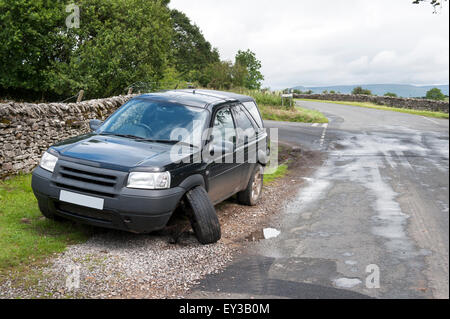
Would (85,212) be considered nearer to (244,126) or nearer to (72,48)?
(244,126)

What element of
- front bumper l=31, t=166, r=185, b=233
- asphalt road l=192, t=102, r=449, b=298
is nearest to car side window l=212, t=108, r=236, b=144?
front bumper l=31, t=166, r=185, b=233

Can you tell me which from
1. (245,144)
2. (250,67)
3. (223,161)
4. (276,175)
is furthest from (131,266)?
(250,67)

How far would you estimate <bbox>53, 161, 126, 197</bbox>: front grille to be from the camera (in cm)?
546

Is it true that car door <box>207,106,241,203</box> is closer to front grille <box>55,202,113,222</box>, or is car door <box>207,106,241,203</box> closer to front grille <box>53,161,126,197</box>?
front grille <box>53,161,126,197</box>

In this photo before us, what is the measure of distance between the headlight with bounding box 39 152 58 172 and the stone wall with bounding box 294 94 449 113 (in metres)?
32.1

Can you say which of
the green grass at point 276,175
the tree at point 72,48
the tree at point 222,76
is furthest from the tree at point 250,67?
the green grass at point 276,175

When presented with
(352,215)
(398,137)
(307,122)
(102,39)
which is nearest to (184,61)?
(307,122)

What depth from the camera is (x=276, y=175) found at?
12.0m

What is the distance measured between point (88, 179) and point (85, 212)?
0.42 metres

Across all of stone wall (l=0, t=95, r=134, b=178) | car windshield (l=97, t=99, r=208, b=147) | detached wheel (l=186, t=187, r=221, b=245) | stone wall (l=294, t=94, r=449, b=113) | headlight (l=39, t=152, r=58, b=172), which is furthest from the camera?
stone wall (l=294, t=94, r=449, b=113)

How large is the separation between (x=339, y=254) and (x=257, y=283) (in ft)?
4.63

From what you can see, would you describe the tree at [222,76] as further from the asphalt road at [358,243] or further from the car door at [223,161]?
the car door at [223,161]

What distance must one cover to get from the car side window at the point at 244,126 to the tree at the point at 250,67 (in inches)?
1330

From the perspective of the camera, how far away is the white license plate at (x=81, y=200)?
5457 millimetres
